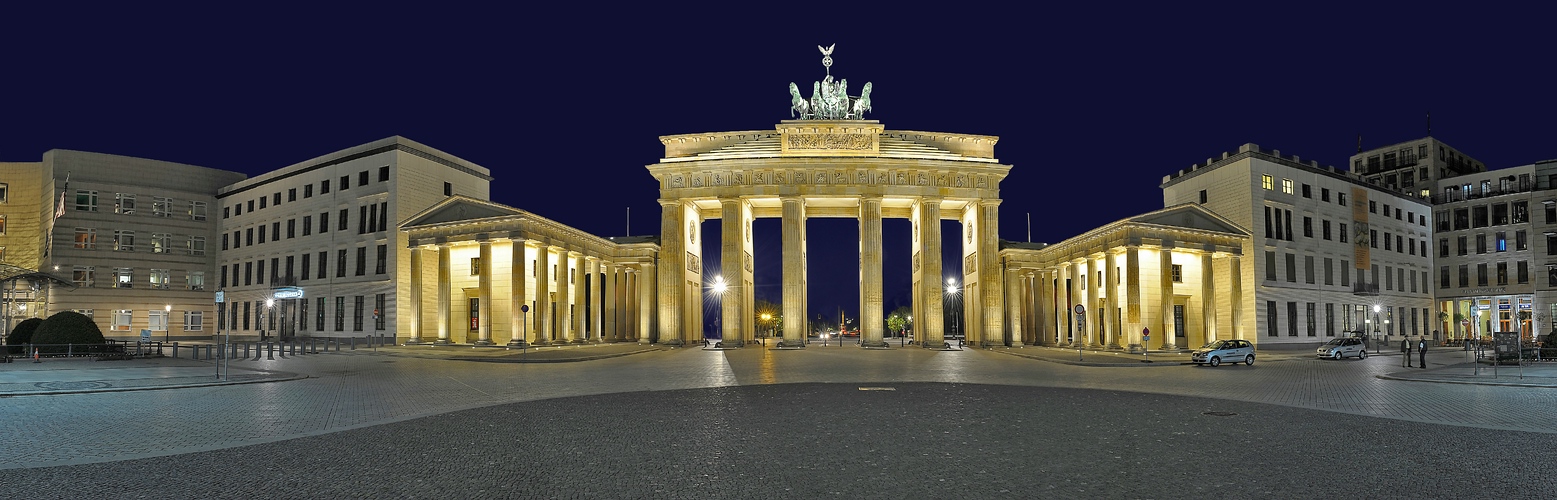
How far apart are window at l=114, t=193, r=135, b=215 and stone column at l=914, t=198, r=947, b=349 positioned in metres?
65.1

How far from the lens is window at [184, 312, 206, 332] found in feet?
241

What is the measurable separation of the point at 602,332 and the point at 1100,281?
149ft

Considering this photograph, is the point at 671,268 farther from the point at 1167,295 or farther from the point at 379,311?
the point at 1167,295

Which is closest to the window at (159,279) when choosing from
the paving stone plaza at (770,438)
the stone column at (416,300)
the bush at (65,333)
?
the stone column at (416,300)

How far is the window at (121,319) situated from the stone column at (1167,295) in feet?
262

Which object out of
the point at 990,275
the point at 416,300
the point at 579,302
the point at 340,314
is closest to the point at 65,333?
the point at 416,300

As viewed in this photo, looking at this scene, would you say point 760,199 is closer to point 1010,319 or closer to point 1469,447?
point 1010,319

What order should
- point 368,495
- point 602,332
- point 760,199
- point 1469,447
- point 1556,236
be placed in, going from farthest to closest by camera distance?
1. point 602,332
2. point 1556,236
3. point 760,199
4. point 1469,447
5. point 368,495

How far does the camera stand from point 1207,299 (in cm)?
5312

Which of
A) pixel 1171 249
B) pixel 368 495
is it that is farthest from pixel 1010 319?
pixel 368 495

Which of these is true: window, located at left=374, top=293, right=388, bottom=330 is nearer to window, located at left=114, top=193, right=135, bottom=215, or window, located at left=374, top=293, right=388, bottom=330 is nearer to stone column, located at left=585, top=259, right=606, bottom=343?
stone column, located at left=585, top=259, right=606, bottom=343

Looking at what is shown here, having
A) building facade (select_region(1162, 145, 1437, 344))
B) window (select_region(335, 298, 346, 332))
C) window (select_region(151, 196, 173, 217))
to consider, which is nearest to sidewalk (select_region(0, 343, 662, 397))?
window (select_region(335, 298, 346, 332))

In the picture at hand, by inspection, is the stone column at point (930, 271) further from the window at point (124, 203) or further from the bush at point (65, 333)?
the window at point (124, 203)

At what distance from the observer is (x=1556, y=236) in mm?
71438
